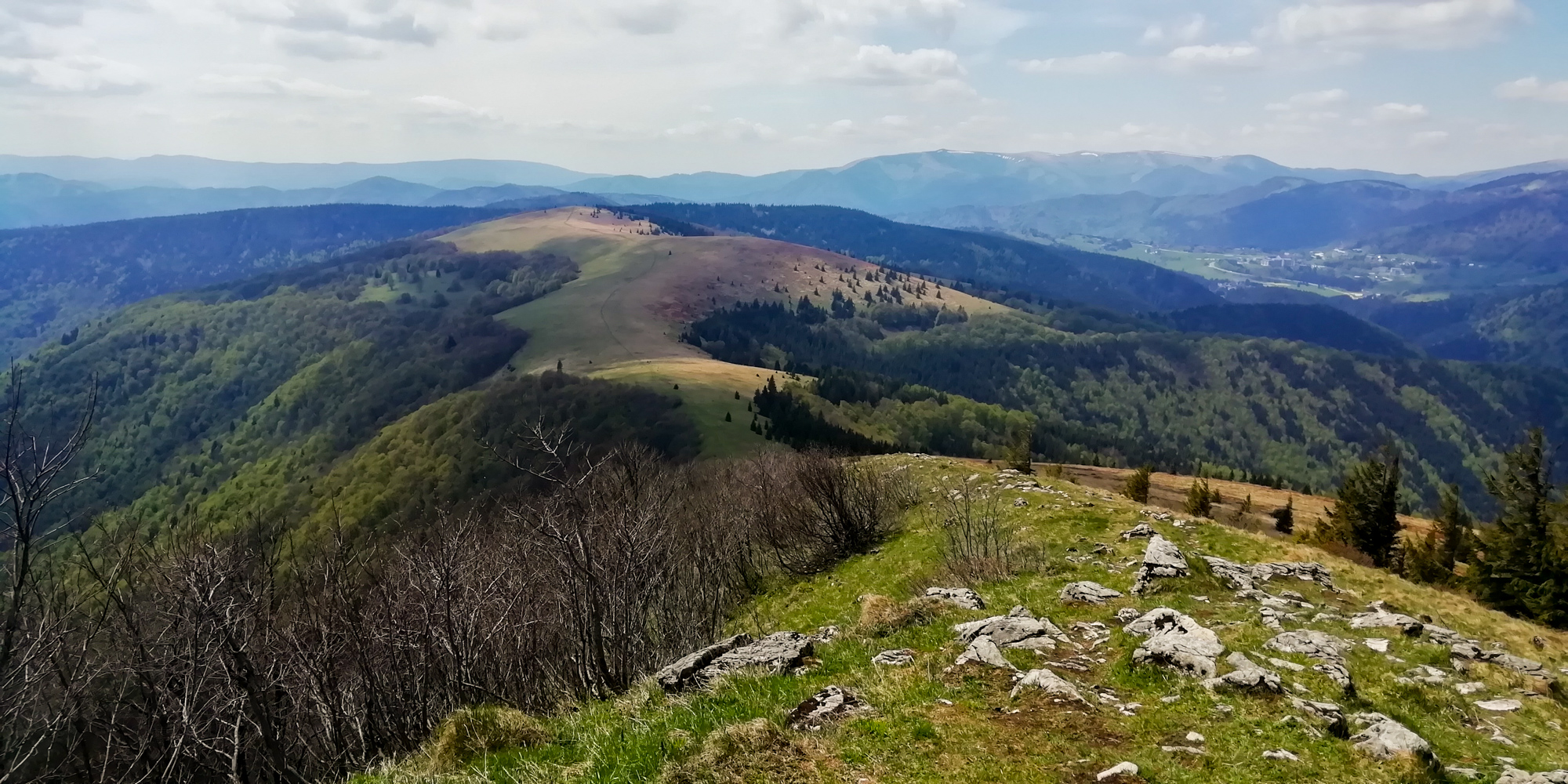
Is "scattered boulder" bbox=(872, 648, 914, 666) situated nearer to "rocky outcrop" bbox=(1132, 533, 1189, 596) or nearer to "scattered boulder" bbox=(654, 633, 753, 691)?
"scattered boulder" bbox=(654, 633, 753, 691)

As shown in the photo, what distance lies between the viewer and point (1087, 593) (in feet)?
65.6

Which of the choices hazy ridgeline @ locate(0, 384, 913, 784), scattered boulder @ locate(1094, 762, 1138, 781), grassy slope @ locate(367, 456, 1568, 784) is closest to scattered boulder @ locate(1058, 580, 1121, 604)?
grassy slope @ locate(367, 456, 1568, 784)

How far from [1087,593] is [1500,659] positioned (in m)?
9.63

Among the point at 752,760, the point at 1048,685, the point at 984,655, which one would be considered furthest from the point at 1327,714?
the point at 752,760

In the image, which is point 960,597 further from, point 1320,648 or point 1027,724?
point 1027,724

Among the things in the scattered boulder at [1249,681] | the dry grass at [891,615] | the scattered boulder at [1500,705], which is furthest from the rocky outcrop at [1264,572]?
the scattered boulder at [1249,681]

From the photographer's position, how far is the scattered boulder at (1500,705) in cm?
1452

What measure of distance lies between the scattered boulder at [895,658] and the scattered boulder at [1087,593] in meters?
6.96

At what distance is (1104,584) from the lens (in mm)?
22906

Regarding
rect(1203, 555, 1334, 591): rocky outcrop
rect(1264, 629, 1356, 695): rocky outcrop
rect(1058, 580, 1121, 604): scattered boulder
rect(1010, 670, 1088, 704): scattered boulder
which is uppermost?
rect(1010, 670, 1088, 704): scattered boulder

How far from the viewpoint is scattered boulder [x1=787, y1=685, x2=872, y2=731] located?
11.2 m

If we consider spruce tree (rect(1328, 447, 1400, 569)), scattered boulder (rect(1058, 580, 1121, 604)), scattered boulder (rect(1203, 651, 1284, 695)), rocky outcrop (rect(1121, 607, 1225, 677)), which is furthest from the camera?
spruce tree (rect(1328, 447, 1400, 569))

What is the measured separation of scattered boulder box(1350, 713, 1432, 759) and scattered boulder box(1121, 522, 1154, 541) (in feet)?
62.1

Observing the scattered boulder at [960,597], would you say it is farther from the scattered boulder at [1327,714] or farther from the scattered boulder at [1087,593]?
the scattered boulder at [1327,714]
